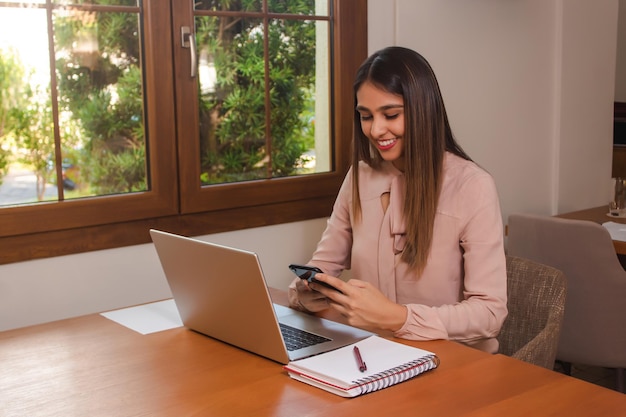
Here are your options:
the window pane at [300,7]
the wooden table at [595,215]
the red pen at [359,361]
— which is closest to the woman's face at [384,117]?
the red pen at [359,361]

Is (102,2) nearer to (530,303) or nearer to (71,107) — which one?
(71,107)

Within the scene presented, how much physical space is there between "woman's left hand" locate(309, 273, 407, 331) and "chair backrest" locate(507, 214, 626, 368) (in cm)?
113

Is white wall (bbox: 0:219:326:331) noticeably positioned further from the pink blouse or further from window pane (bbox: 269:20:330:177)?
the pink blouse

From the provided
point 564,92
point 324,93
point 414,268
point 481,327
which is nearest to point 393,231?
point 414,268

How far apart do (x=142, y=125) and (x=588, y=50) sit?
2.33 metres

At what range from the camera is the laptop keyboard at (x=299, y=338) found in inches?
67.4

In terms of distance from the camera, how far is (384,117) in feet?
6.59

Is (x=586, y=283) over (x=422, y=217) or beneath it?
beneath

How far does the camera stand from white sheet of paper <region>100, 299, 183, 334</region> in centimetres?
191

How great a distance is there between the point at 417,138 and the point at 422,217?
20cm

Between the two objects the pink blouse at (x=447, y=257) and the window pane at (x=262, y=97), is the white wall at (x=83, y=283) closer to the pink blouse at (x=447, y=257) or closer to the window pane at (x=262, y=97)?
the window pane at (x=262, y=97)

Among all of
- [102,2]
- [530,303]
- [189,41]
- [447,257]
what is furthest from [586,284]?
[102,2]

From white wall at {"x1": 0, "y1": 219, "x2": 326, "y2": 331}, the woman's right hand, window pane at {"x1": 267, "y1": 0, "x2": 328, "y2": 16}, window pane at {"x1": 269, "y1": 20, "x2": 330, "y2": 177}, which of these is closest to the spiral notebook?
the woman's right hand

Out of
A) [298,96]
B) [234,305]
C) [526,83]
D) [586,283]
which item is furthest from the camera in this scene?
[526,83]
